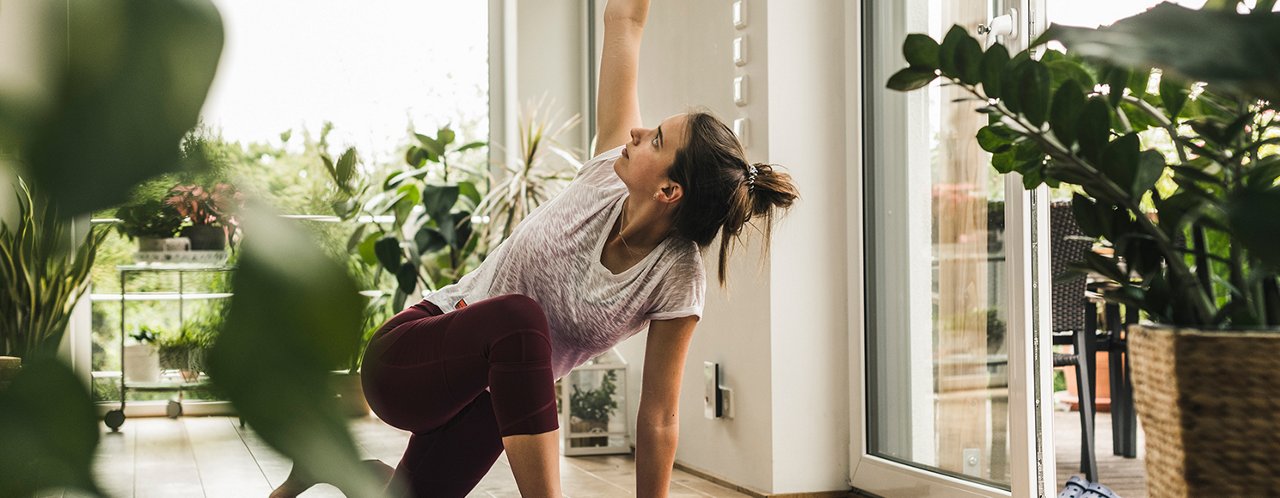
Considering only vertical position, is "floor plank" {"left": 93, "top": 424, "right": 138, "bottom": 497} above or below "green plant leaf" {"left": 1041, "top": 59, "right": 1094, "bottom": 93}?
below

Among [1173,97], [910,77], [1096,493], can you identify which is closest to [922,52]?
[910,77]

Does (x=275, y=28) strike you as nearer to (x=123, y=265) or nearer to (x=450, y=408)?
(x=123, y=265)

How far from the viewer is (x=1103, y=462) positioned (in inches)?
139

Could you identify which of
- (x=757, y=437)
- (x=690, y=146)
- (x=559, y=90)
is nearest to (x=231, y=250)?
(x=690, y=146)

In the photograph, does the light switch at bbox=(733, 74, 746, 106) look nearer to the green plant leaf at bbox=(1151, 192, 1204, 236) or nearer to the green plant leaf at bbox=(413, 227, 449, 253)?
the green plant leaf at bbox=(413, 227, 449, 253)

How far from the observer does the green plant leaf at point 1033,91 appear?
1.04m

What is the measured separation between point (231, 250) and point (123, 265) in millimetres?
50

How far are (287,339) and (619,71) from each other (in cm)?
195

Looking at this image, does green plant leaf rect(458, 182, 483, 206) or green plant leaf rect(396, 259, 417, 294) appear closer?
green plant leaf rect(396, 259, 417, 294)

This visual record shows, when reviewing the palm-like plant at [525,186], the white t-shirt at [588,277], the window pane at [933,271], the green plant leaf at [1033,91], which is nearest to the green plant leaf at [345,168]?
the green plant leaf at [1033,91]

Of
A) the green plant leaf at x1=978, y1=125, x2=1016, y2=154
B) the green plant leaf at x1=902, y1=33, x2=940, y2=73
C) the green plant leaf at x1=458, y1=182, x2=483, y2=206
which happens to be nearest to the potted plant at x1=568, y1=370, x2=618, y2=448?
the green plant leaf at x1=458, y1=182, x2=483, y2=206

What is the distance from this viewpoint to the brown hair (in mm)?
2033

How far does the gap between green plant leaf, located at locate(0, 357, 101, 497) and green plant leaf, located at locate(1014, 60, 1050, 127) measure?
3.31ft

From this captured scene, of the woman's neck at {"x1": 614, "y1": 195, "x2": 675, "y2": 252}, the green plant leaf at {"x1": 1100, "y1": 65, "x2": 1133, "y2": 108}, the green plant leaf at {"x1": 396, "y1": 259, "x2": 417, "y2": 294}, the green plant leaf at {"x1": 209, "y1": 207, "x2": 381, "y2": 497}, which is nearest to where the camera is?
the green plant leaf at {"x1": 209, "y1": 207, "x2": 381, "y2": 497}
